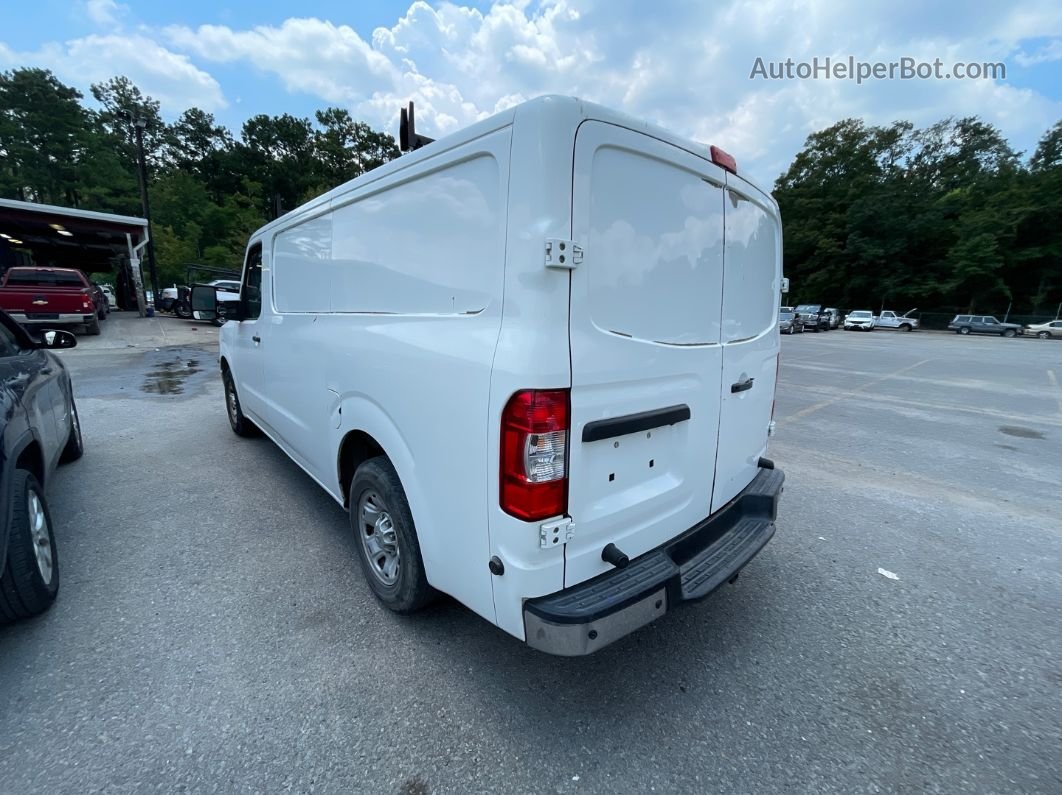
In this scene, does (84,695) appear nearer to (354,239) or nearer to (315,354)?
(315,354)

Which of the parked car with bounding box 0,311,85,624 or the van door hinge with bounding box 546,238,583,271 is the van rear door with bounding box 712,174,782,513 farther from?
the parked car with bounding box 0,311,85,624

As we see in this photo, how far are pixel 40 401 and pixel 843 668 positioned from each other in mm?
4943

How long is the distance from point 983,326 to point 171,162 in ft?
252

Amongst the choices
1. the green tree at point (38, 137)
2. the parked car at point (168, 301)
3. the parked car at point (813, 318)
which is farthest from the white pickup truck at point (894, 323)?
the green tree at point (38, 137)

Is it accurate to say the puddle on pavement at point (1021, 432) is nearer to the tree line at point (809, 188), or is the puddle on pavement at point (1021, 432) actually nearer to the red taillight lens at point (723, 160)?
the red taillight lens at point (723, 160)

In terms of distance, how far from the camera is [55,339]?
13.8 ft

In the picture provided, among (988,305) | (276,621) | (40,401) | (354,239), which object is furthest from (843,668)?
(988,305)

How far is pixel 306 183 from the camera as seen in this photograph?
47.4m

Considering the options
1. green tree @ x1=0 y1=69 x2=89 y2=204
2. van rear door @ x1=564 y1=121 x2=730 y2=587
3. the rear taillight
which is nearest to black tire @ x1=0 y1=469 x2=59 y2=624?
the rear taillight

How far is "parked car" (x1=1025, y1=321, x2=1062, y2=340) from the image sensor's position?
117 feet

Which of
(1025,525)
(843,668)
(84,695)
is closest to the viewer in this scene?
(84,695)

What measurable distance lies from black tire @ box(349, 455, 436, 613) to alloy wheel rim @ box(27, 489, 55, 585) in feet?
5.02

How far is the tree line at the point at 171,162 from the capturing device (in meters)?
37.0

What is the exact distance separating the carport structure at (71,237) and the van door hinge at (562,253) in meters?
23.3
